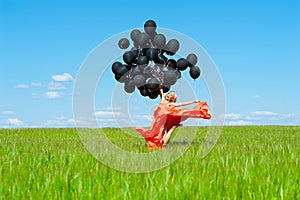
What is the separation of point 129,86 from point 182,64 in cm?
111

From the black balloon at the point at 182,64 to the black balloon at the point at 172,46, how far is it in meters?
0.21

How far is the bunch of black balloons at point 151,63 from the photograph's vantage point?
7801 mm

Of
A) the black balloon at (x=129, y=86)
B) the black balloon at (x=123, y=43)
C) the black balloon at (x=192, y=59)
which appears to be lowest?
the black balloon at (x=129, y=86)

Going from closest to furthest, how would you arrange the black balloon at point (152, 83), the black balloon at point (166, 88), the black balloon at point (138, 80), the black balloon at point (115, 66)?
the black balloon at point (138, 80) < the black balloon at point (152, 83) < the black balloon at point (115, 66) < the black balloon at point (166, 88)

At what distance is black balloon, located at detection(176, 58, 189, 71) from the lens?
803cm

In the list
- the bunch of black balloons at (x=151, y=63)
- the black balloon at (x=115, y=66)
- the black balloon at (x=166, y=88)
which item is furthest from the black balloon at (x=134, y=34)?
the black balloon at (x=166, y=88)

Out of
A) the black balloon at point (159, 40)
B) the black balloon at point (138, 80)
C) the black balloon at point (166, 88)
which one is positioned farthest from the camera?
the black balloon at point (166, 88)

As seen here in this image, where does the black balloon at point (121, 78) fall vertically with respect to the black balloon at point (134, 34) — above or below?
below

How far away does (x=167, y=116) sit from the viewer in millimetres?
7941

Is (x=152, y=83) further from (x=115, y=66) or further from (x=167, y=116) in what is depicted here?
(x=115, y=66)

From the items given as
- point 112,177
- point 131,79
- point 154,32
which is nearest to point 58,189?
point 112,177

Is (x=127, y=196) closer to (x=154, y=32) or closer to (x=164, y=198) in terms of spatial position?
(x=164, y=198)

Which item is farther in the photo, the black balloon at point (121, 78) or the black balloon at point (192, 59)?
the black balloon at point (192, 59)

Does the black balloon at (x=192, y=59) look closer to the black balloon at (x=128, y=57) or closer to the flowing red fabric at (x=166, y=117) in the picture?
the flowing red fabric at (x=166, y=117)
